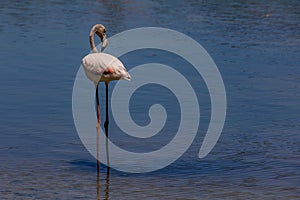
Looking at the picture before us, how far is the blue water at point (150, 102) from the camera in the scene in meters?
8.45

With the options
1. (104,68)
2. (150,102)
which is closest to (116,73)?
(104,68)

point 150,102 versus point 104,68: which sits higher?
point 104,68

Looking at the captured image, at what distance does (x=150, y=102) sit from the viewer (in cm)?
1229

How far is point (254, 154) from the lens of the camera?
9742 mm

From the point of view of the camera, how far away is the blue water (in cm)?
845

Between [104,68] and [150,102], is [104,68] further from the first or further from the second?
[150,102]

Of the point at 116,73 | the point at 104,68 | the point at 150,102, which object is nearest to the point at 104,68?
the point at 104,68

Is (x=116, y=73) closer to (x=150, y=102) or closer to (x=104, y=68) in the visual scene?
(x=104, y=68)

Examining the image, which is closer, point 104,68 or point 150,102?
point 104,68

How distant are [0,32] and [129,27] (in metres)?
3.23

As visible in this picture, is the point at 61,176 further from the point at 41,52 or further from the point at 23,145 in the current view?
the point at 41,52

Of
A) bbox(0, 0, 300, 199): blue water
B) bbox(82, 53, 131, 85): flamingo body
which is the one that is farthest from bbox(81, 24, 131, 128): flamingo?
bbox(0, 0, 300, 199): blue water

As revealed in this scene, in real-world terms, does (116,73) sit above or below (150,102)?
above

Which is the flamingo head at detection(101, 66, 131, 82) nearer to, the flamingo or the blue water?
the flamingo
